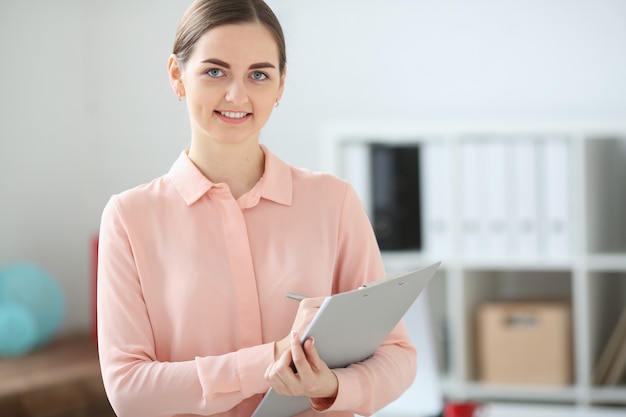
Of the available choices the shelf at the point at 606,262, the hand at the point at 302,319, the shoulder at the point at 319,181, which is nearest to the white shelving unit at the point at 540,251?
the shelf at the point at 606,262

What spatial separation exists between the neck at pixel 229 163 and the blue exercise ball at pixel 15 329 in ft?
7.54

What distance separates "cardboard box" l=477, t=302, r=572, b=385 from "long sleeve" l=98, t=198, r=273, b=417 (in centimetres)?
245

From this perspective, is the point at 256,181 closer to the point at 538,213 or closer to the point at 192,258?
the point at 192,258

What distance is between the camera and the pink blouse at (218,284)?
1143 mm

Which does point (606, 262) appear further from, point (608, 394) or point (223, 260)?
point (223, 260)

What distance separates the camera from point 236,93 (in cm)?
118

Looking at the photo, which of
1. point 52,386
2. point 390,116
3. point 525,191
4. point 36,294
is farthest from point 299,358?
point 390,116

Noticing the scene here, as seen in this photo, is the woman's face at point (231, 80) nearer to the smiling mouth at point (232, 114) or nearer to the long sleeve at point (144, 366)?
the smiling mouth at point (232, 114)

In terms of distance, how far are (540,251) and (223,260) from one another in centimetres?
243

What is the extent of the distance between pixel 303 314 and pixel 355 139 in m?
2.47

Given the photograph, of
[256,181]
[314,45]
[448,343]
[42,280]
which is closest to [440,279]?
[448,343]

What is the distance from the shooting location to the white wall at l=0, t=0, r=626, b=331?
3.74 metres

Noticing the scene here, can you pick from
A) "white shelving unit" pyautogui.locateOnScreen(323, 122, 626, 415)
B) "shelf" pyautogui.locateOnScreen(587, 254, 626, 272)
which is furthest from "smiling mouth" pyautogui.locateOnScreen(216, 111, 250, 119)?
"shelf" pyautogui.locateOnScreen(587, 254, 626, 272)

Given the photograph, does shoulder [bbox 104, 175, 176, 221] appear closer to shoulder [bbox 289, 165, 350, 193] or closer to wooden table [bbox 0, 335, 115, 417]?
shoulder [bbox 289, 165, 350, 193]
